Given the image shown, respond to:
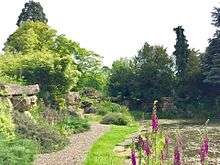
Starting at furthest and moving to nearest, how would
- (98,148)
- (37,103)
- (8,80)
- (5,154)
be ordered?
(8,80)
(37,103)
(98,148)
(5,154)

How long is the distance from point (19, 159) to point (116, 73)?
99.7ft

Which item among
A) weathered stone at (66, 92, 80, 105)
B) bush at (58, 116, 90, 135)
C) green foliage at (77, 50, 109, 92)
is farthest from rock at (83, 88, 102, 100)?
bush at (58, 116, 90, 135)

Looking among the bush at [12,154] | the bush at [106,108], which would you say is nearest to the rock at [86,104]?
the bush at [106,108]

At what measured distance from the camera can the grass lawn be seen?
15.8m

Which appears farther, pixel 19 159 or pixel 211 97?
pixel 211 97

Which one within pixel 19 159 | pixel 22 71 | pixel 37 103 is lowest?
pixel 19 159

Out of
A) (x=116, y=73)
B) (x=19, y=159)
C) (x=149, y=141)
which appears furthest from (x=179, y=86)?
(x=149, y=141)

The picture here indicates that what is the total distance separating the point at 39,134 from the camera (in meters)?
18.0

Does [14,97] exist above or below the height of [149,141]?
above

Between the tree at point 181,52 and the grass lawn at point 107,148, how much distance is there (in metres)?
15.4

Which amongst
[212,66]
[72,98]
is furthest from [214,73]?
[72,98]

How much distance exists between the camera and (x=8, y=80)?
25.6 m

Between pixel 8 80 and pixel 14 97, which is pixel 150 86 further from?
pixel 14 97

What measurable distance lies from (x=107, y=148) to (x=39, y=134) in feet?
8.62
